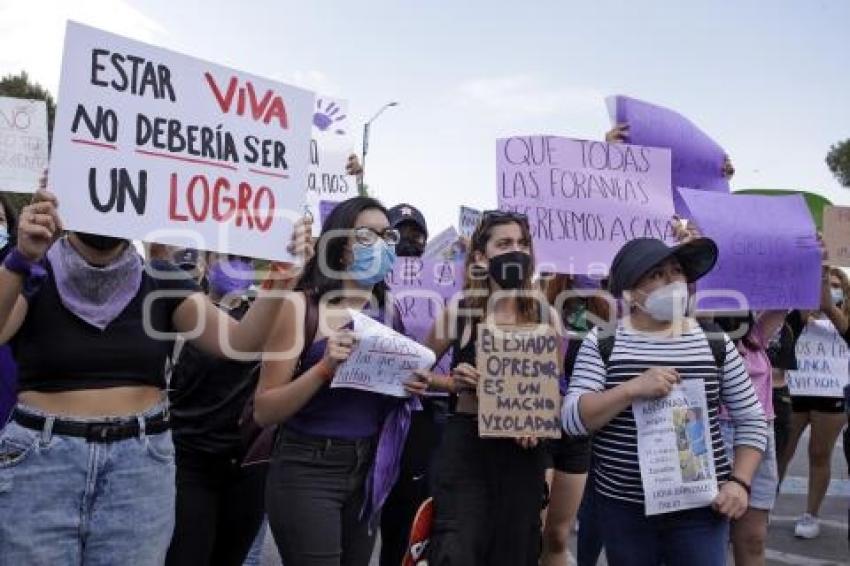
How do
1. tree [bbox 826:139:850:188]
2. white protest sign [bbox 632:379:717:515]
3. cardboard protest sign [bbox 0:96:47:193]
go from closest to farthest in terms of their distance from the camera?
white protest sign [bbox 632:379:717:515], cardboard protest sign [bbox 0:96:47:193], tree [bbox 826:139:850:188]

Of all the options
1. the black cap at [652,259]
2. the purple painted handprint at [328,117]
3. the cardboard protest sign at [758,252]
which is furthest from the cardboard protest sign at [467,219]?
the black cap at [652,259]

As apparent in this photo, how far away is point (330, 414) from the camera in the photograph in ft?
9.52

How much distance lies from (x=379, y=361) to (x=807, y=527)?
4.45 metres

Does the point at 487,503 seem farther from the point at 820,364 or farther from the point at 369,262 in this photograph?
the point at 820,364

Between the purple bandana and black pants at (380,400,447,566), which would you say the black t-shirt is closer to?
black pants at (380,400,447,566)

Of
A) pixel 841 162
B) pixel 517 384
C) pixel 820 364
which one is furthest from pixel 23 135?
pixel 841 162

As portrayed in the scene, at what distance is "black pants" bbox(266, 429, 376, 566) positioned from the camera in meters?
2.77

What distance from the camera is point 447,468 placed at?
310 centimetres

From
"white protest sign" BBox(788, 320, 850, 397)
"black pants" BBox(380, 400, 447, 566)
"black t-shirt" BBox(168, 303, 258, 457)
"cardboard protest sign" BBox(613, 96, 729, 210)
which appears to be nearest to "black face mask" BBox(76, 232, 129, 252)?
"black t-shirt" BBox(168, 303, 258, 457)

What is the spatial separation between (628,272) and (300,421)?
1.30 meters

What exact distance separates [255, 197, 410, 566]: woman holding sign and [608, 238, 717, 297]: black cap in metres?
0.86

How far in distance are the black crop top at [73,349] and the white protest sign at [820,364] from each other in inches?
201

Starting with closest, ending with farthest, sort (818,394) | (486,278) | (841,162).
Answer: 1. (486,278)
2. (818,394)
3. (841,162)

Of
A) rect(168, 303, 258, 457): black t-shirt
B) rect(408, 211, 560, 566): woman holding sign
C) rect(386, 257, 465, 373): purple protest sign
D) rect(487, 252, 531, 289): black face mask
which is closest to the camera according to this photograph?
rect(408, 211, 560, 566): woman holding sign
